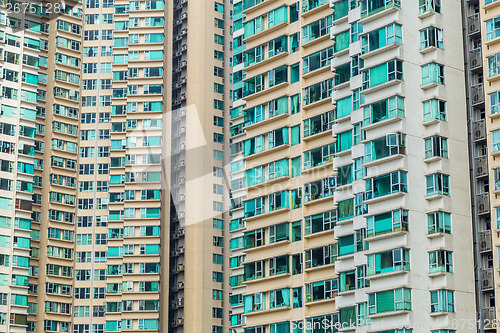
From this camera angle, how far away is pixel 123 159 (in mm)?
114875

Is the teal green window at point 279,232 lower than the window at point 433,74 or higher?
lower

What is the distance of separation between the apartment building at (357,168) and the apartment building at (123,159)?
1219 inches

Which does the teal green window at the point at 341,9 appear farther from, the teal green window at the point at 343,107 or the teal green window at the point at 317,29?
the teal green window at the point at 343,107

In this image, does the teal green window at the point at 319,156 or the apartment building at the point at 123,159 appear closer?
the teal green window at the point at 319,156

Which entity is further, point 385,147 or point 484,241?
point 385,147

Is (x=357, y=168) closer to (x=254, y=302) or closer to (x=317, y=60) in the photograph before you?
(x=317, y=60)

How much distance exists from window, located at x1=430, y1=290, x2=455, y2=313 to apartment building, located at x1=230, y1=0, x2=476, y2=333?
66mm

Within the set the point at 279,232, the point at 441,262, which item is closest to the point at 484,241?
the point at 441,262

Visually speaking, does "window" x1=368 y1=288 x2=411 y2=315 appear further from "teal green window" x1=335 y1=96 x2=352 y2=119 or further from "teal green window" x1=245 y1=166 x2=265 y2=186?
"teal green window" x1=245 y1=166 x2=265 y2=186

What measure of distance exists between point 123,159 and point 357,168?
53.4 metres

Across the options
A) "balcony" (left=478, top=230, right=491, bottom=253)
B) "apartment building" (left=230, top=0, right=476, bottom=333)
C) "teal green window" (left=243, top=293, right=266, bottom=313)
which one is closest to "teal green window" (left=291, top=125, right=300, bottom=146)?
"apartment building" (left=230, top=0, right=476, bottom=333)

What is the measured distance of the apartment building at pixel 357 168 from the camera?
60688 millimetres

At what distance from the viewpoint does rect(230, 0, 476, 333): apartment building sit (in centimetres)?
6069

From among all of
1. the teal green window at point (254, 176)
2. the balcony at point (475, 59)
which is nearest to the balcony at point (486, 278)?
the balcony at point (475, 59)
